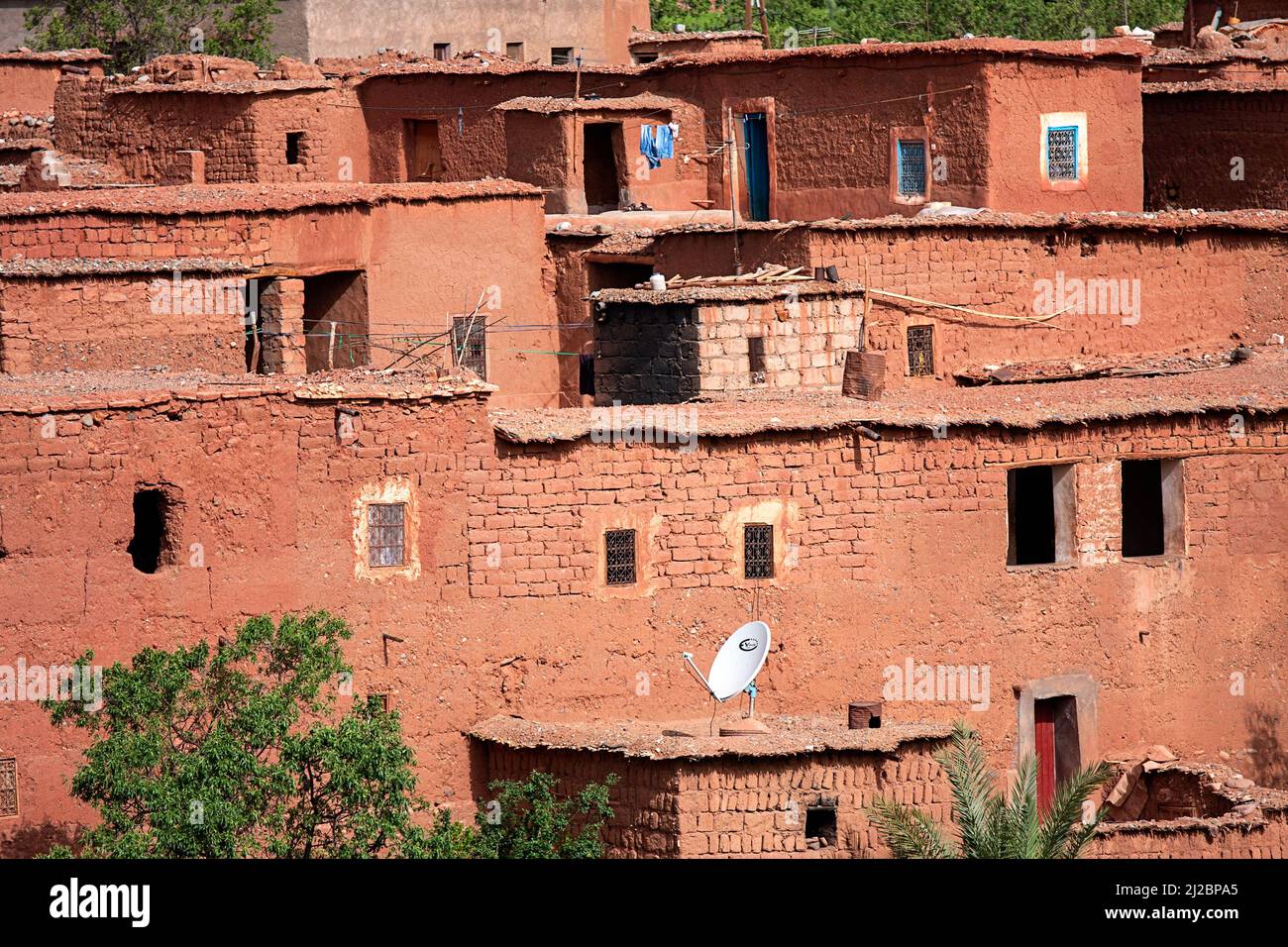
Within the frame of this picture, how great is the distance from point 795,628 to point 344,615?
3375 mm

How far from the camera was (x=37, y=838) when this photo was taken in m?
20.5

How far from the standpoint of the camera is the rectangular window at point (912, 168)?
30359mm

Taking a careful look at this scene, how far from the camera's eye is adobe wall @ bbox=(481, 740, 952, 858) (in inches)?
809

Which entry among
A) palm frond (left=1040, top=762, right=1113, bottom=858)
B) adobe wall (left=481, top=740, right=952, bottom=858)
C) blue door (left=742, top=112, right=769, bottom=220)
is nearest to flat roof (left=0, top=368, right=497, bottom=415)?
adobe wall (left=481, top=740, right=952, bottom=858)

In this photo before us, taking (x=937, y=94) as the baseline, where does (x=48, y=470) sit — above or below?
below

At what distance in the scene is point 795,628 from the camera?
22.4 metres

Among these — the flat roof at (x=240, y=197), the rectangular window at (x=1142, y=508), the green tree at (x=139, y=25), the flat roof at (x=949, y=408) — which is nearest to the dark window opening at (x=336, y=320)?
the flat roof at (x=240, y=197)

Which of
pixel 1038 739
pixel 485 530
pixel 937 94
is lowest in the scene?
pixel 1038 739

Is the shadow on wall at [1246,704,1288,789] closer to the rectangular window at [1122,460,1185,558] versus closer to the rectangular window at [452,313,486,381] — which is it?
the rectangular window at [1122,460,1185,558]

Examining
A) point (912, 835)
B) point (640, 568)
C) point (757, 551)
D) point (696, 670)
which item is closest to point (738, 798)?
point (696, 670)
